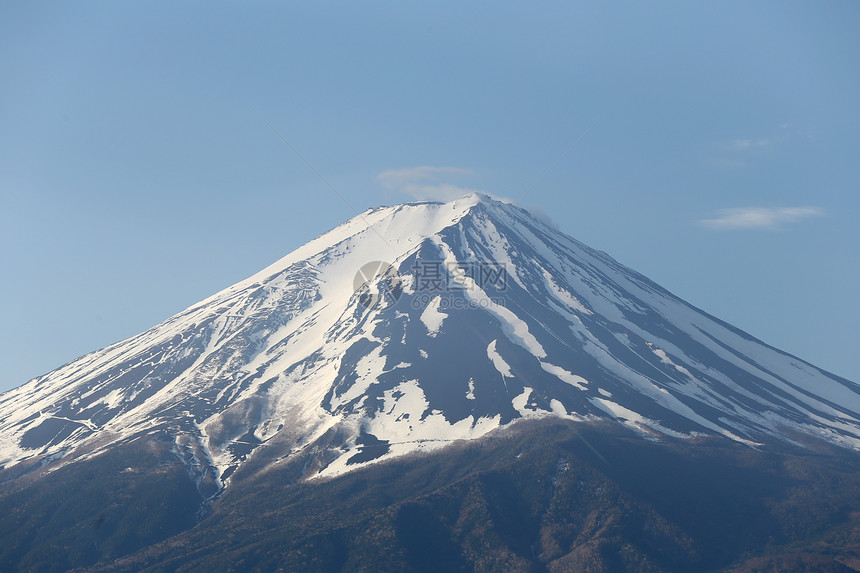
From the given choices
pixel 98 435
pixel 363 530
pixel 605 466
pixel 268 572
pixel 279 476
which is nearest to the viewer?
pixel 268 572

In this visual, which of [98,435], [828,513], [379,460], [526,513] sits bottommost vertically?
[828,513]

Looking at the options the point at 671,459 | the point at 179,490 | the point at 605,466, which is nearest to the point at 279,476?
the point at 179,490

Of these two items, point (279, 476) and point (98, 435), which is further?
point (98, 435)

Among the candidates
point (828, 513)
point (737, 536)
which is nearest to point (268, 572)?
point (737, 536)

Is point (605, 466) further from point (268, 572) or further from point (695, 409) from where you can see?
point (268, 572)

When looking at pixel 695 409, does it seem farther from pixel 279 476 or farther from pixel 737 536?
pixel 279 476

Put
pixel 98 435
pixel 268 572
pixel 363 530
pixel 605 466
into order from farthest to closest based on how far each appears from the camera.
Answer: pixel 98 435
pixel 605 466
pixel 363 530
pixel 268 572

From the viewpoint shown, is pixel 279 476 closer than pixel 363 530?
No

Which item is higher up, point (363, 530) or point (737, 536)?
point (363, 530)

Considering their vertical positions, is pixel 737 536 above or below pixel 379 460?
below
